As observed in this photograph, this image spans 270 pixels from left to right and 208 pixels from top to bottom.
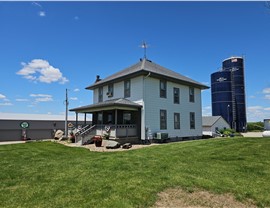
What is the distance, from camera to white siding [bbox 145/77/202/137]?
17062 millimetres

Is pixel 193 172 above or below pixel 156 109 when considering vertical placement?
below

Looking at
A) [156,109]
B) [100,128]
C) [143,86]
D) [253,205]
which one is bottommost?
[253,205]

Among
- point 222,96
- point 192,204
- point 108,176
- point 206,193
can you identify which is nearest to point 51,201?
point 108,176

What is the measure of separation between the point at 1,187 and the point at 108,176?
2819 mm

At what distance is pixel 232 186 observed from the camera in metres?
5.14

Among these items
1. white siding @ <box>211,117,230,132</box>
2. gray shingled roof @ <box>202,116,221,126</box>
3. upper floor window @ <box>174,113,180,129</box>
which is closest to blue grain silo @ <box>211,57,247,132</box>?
white siding @ <box>211,117,230,132</box>

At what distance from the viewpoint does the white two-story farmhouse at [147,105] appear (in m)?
16.6

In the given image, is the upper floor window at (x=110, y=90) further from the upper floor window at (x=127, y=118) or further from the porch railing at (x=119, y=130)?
the porch railing at (x=119, y=130)

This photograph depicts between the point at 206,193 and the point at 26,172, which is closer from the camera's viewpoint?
the point at 206,193

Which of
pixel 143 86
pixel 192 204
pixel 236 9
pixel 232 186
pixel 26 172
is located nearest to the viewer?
pixel 192 204

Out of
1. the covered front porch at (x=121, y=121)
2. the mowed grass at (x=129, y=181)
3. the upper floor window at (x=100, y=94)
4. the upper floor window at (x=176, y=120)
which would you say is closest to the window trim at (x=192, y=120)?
the upper floor window at (x=176, y=120)

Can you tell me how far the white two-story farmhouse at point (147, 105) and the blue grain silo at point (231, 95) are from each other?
25.1 meters

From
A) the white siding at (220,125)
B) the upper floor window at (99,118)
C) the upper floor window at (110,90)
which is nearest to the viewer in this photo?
the upper floor window at (110,90)

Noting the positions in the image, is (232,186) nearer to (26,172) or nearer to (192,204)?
(192,204)
